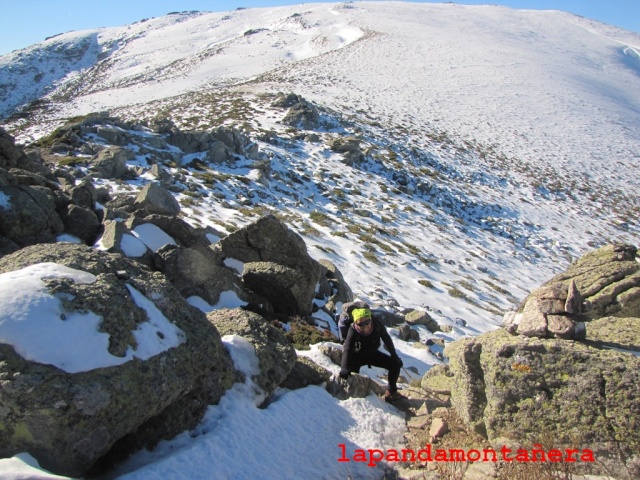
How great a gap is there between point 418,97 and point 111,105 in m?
33.9

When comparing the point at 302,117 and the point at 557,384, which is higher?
the point at 557,384

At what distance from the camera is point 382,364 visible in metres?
6.34

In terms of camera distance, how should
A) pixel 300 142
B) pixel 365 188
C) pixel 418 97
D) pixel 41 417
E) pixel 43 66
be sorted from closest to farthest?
pixel 41 417 → pixel 365 188 → pixel 300 142 → pixel 418 97 → pixel 43 66

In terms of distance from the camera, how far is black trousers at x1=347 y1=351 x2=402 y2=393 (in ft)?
20.1

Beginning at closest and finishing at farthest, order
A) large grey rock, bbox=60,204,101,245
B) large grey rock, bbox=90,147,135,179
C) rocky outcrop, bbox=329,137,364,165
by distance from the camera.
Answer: large grey rock, bbox=60,204,101,245, large grey rock, bbox=90,147,135,179, rocky outcrop, bbox=329,137,364,165

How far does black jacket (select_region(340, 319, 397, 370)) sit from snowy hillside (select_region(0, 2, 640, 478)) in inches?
29.0

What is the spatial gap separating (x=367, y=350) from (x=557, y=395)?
8.57ft

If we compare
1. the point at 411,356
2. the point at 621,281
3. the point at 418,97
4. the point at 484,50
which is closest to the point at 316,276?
the point at 411,356

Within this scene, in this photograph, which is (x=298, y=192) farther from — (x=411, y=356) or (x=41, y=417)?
(x=41, y=417)

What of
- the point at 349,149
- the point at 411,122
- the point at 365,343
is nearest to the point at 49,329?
the point at 365,343

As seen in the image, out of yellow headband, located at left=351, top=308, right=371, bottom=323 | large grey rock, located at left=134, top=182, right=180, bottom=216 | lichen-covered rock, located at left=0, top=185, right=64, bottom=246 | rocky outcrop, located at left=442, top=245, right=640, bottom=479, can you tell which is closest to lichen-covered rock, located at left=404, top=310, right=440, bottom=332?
rocky outcrop, located at left=442, top=245, right=640, bottom=479

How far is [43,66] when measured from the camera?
245ft

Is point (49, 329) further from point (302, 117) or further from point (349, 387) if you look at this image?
point (302, 117)

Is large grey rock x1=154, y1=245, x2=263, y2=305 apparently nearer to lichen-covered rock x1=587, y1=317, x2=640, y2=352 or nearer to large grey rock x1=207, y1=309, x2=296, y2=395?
large grey rock x1=207, y1=309, x2=296, y2=395
